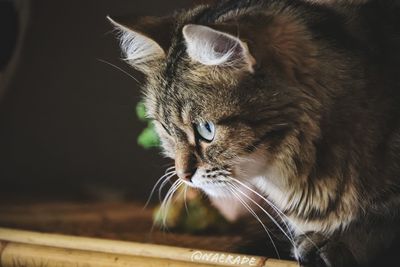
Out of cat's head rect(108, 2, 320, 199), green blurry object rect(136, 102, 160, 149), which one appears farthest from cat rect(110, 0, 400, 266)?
green blurry object rect(136, 102, 160, 149)

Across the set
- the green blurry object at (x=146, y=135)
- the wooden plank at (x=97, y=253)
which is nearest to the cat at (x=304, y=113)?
the wooden plank at (x=97, y=253)

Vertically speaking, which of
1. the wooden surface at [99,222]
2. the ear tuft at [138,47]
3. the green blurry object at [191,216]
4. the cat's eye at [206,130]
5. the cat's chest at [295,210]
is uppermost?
the ear tuft at [138,47]

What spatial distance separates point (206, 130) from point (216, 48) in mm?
156

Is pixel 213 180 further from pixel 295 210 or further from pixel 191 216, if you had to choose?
pixel 191 216

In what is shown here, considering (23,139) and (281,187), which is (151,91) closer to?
(281,187)

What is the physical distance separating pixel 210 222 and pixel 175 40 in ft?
1.47

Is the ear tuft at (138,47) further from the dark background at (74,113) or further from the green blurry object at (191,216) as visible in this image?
the green blurry object at (191,216)

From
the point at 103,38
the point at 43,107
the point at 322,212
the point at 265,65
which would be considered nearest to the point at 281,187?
the point at 322,212

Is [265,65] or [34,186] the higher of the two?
[265,65]

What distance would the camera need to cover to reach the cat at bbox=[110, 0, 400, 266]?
1.06 m

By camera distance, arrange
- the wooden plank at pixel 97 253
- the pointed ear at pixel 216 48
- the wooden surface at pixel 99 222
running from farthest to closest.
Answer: the wooden surface at pixel 99 222
the wooden plank at pixel 97 253
the pointed ear at pixel 216 48

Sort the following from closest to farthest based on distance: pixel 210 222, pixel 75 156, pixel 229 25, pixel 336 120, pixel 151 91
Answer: pixel 229 25
pixel 336 120
pixel 151 91
pixel 210 222
pixel 75 156

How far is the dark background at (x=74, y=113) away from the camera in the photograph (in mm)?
1470

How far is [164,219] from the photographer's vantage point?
1.42 m
